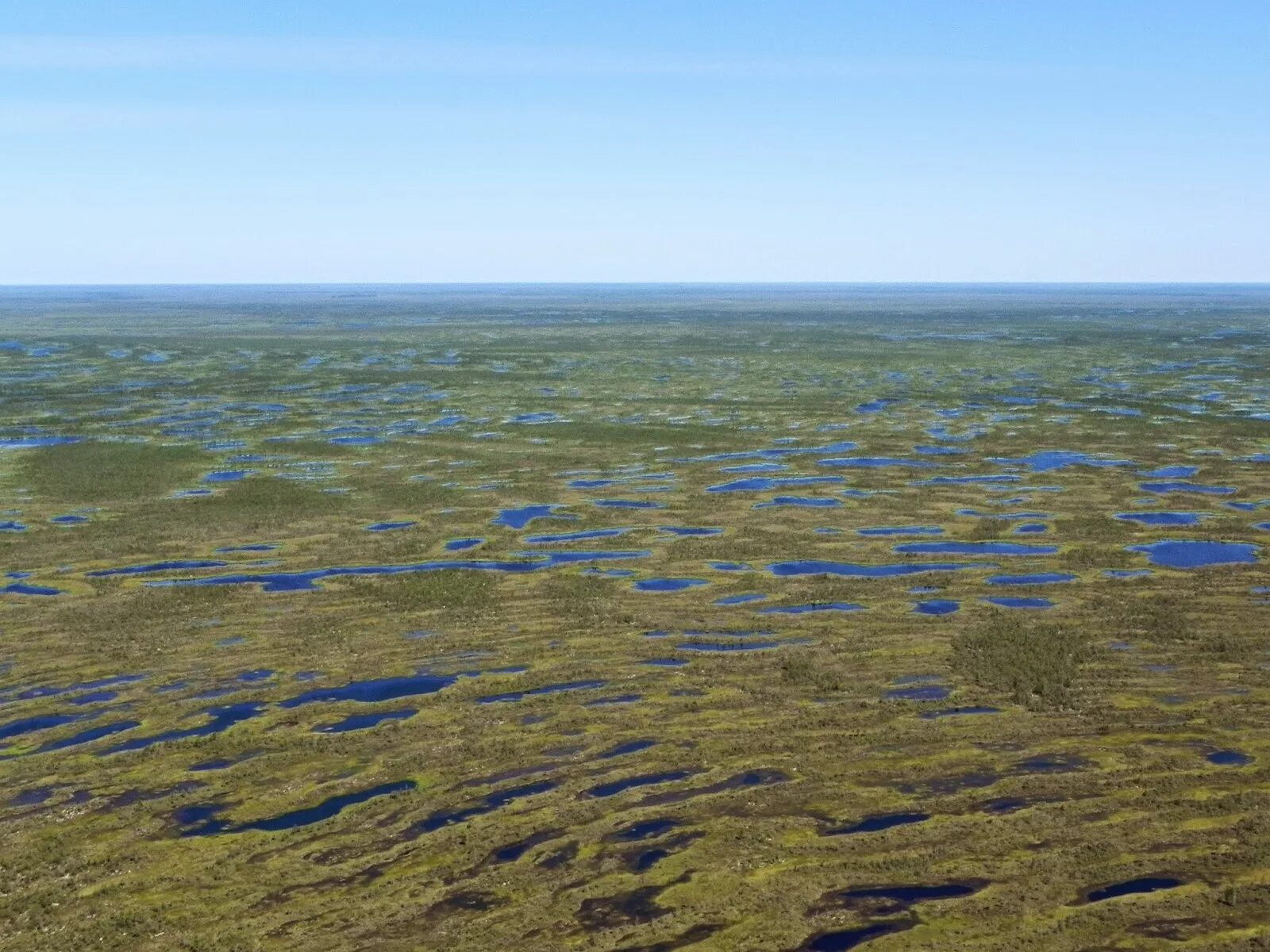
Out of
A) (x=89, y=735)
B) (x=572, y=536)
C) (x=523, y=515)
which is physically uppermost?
(x=523, y=515)

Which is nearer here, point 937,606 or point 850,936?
point 850,936

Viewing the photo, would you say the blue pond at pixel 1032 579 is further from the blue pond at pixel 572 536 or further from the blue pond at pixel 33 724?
the blue pond at pixel 33 724

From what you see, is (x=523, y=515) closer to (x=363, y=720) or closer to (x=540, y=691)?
(x=540, y=691)

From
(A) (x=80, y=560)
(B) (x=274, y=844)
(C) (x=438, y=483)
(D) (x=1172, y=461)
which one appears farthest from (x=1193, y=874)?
(D) (x=1172, y=461)

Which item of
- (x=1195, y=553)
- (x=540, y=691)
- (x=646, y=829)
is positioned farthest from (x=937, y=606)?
(x=646, y=829)

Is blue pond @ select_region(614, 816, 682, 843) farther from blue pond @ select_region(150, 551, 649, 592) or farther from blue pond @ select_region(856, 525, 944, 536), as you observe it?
blue pond @ select_region(856, 525, 944, 536)

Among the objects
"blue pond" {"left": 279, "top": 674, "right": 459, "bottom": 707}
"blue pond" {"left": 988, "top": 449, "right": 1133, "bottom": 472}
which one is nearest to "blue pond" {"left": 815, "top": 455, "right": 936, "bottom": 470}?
"blue pond" {"left": 988, "top": 449, "right": 1133, "bottom": 472}

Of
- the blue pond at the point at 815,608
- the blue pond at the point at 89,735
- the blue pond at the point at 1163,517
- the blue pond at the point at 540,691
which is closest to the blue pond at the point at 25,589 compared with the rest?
the blue pond at the point at 89,735
